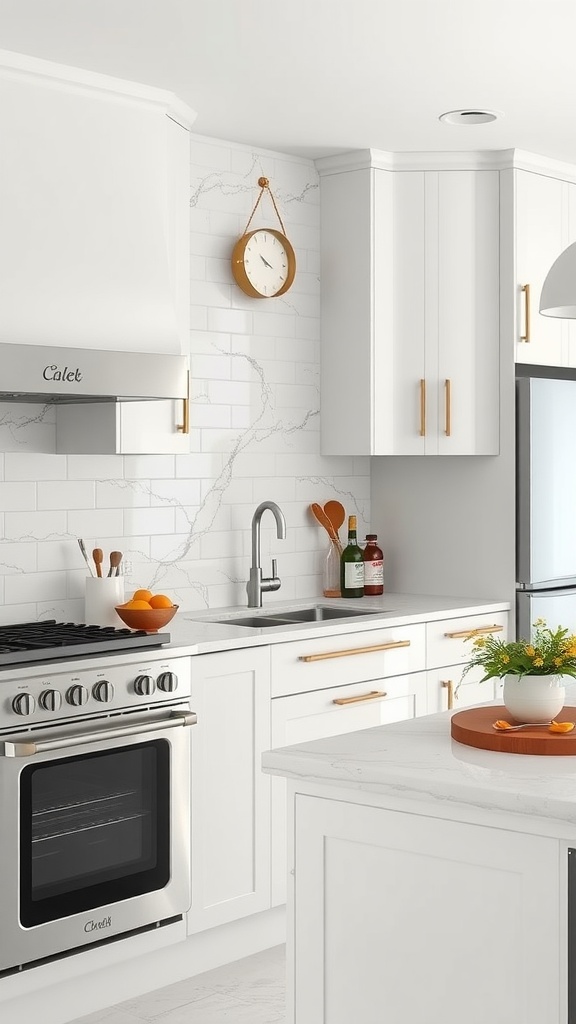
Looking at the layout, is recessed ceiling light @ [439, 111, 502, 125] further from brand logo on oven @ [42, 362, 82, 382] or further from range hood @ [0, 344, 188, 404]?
brand logo on oven @ [42, 362, 82, 382]

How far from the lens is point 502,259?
461cm

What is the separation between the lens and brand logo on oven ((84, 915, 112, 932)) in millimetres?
3244

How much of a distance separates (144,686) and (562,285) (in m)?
1.60

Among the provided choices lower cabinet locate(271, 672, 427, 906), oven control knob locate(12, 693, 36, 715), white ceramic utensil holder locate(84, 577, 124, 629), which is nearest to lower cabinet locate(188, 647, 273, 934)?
Answer: lower cabinet locate(271, 672, 427, 906)

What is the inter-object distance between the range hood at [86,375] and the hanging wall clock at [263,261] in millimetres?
841

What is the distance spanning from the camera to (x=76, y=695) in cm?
319

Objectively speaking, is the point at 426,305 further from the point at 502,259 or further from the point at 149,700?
the point at 149,700

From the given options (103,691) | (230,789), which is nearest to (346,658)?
(230,789)

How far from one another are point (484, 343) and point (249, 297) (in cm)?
90

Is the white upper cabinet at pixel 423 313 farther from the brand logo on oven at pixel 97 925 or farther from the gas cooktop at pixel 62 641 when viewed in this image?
the brand logo on oven at pixel 97 925

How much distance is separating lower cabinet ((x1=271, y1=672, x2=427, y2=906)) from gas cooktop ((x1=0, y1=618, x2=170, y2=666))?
22.9 inches

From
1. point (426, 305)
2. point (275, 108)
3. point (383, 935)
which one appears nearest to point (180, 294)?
point (275, 108)

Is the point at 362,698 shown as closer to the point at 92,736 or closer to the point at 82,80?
the point at 92,736

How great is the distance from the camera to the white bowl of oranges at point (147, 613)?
361 centimetres
